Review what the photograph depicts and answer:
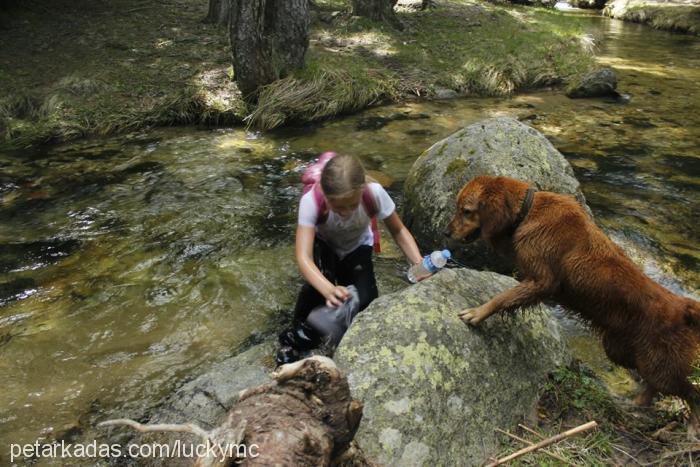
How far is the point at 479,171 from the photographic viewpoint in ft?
18.2

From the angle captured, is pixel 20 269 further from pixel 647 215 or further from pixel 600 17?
pixel 600 17

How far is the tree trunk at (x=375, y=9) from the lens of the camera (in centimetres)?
1473

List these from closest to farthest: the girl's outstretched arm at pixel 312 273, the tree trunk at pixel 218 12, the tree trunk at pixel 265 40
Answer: the girl's outstretched arm at pixel 312 273 < the tree trunk at pixel 265 40 < the tree trunk at pixel 218 12

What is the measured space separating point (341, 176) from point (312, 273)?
0.75 m

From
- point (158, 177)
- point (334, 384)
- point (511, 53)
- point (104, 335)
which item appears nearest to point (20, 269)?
point (104, 335)

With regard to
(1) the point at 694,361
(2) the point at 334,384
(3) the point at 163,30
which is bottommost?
(1) the point at 694,361

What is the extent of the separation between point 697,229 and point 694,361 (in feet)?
13.1

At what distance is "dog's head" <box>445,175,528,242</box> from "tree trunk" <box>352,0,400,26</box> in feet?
40.3

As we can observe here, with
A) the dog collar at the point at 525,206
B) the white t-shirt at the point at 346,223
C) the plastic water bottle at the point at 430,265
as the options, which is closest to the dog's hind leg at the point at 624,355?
the dog collar at the point at 525,206

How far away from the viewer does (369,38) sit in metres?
14.0

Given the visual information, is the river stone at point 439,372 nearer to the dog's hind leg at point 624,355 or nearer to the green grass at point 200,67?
the dog's hind leg at point 624,355

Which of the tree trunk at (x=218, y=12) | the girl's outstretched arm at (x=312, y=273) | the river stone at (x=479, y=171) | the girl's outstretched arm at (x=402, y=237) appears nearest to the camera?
the girl's outstretched arm at (x=312, y=273)

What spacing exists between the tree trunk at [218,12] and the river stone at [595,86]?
28.6ft

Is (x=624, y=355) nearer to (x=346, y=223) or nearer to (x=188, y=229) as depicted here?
(x=346, y=223)
